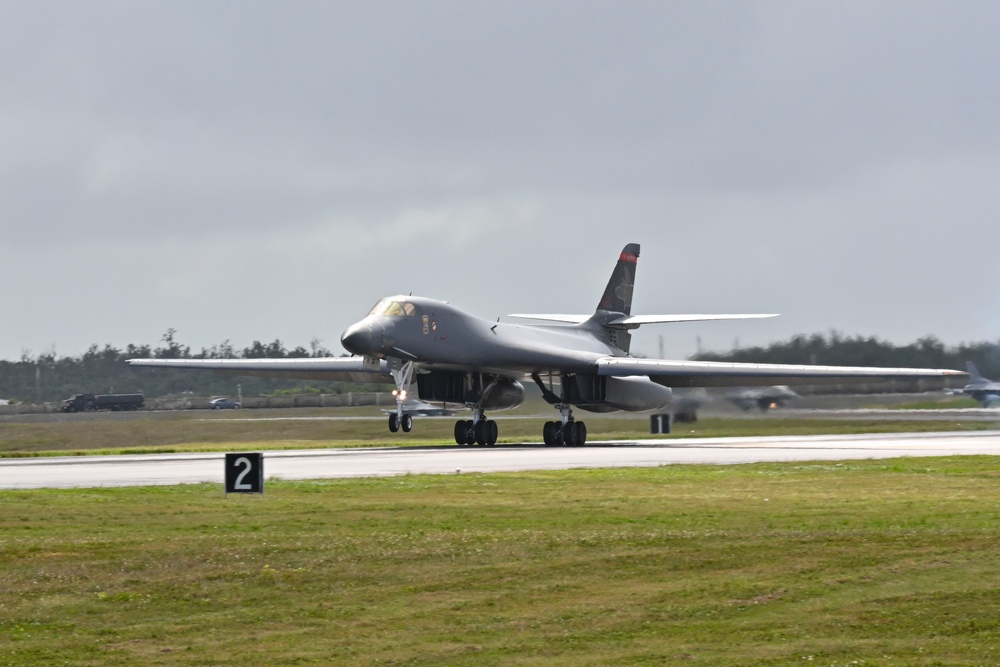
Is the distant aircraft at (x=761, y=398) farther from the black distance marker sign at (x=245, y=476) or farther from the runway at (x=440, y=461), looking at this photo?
the black distance marker sign at (x=245, y=476)

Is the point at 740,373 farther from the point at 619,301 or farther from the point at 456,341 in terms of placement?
the point at 619,301

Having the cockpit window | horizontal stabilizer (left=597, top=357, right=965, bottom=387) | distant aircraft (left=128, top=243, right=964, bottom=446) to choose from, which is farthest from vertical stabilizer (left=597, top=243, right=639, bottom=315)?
the cockpit window

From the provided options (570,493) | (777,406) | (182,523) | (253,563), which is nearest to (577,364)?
(777,406)

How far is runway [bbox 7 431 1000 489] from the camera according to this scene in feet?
77.6

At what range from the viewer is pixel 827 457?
29.1 meters

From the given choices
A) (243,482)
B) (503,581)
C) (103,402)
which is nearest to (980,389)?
(243,482)

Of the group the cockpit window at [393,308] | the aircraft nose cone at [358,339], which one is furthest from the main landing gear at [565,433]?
the aircraft nose cone at [358,339]

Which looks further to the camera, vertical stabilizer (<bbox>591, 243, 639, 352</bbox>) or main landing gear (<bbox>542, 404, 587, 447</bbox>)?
vertical stabilizer (<bbox>591, 243, 639, 352</bbox>)

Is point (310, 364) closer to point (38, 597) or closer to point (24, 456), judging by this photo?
point (24, 456)

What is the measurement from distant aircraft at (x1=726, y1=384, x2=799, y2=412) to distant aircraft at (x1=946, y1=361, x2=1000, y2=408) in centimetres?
683

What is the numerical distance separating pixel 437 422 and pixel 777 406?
51.9 feet

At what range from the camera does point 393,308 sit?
38625 mm

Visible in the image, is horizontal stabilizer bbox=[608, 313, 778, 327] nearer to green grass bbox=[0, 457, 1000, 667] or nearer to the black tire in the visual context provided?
the black tire

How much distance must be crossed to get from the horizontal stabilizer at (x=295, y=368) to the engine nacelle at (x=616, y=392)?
19.5 feet
